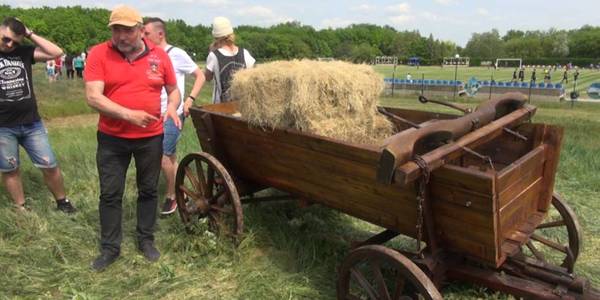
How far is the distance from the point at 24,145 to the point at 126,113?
207cm

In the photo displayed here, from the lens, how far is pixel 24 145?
5008 millimetres

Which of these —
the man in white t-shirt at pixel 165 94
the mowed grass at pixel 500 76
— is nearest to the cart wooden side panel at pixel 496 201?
the man in white t-shirt at pixel 165 94

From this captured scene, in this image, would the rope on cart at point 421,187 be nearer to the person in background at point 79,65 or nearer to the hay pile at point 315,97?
the hay pile at point 315,97

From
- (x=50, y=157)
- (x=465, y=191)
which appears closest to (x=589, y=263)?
(x=465, y=191)

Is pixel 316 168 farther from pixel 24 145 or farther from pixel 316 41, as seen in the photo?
pixel 316 41

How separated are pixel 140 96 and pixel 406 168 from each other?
2.18 m

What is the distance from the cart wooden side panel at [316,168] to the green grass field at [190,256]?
0.69m

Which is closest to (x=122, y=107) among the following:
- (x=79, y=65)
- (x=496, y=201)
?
(x=496, y=201)

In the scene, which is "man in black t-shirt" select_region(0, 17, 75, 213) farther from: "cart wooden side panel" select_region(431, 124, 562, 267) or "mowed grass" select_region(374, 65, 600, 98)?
"mowed grass" select_region(374, 65, 600, 98)

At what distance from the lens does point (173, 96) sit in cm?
423

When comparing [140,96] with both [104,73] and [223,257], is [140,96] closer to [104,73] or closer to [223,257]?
[104,73]

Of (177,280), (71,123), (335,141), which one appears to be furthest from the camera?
(71,123)

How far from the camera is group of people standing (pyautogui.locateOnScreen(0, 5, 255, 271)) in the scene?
369 centimetres

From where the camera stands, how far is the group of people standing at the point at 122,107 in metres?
3.69
